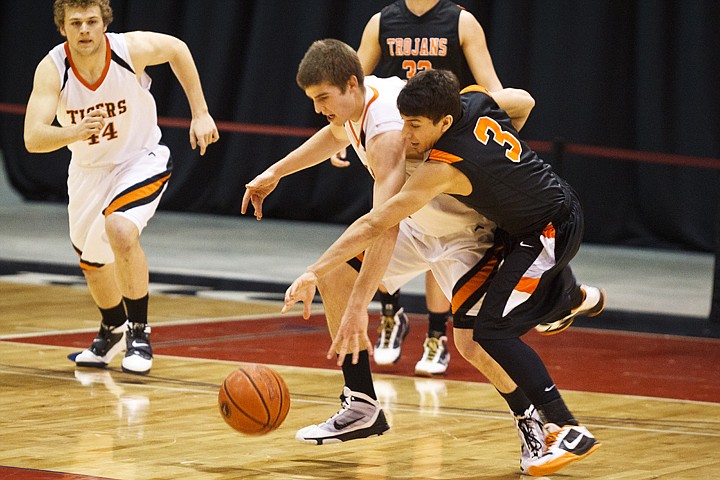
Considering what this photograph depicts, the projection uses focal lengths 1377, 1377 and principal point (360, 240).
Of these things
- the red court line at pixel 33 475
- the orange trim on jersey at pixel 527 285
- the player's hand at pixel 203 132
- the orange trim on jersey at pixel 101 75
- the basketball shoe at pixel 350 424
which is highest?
the orange trim on jersey at pixel 101 75

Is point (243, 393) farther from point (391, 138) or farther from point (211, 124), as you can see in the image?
point (211, 124)

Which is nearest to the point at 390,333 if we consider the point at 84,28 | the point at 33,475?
the point at 84,28

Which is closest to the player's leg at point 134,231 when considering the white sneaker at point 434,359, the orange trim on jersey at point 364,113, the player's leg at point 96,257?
the player's leg at point 96,257

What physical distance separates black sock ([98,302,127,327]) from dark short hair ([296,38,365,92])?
234 cm

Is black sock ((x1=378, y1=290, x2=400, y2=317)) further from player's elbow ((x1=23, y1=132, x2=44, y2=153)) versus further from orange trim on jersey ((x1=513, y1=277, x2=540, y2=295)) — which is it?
orange trim on jersey ((x1=513, y1=277, x2=540, y2=295))

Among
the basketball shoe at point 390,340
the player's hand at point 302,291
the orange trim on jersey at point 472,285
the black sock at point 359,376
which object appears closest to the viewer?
the player's hand at point 302,291

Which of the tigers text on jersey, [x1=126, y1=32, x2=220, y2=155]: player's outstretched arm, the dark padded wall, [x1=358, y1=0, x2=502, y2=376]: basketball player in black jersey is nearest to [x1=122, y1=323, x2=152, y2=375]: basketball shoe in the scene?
the tigers text on jersey

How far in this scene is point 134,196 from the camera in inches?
246

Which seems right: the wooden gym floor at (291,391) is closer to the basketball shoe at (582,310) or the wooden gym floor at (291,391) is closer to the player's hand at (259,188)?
the basketball shoe at (582,310)

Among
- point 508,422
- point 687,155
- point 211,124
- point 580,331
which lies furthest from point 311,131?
point 508,422

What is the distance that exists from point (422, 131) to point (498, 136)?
297 mm

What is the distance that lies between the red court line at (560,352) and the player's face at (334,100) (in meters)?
2.23

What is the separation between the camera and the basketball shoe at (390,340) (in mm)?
6703

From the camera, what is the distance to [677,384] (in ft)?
21.4
